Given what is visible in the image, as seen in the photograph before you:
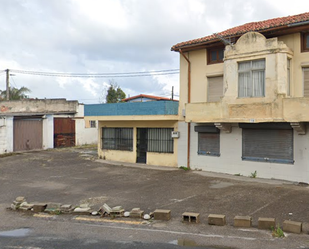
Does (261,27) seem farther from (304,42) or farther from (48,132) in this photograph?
(48,132)

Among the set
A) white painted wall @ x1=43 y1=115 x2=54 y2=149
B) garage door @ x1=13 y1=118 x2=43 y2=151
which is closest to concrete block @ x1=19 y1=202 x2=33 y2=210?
garage door @ x1=13 y1=118 x2=43 y2=151

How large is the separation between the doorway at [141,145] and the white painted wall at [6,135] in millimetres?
10555

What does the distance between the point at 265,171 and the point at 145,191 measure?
540 centimetres

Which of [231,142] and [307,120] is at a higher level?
[307,120]

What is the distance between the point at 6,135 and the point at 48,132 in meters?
4.66

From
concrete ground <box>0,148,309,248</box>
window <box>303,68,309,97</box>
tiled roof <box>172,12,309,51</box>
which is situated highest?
tiled roof <box>172,12,309,51</box>

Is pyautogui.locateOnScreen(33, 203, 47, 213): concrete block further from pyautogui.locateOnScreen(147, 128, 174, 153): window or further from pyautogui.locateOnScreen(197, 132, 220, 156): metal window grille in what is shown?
pyautogui.locateOnScreen(147, 128, 174, 153): window

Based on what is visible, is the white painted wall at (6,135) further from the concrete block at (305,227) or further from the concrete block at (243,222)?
the concrete block at (305,227)

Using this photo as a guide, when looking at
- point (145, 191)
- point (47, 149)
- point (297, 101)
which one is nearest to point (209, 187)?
point (145, 191)

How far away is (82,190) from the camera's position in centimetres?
→ 1195

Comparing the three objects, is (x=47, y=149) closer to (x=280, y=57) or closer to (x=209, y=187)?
(x=209, y=187)

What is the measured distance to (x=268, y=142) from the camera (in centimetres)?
1374

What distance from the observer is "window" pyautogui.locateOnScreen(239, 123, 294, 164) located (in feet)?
43.2

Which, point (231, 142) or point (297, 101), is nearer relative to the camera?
point (297, 101)
